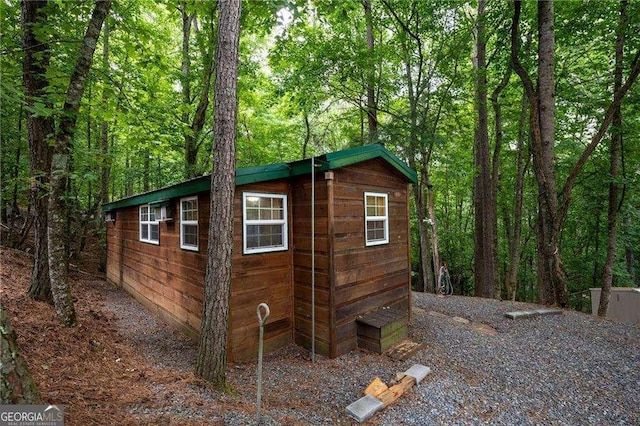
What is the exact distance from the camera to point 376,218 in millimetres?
5922

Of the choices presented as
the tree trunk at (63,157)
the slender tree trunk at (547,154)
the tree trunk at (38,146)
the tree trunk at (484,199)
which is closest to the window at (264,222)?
the tree trunk at (63,157)

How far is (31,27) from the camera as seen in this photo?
484 cm

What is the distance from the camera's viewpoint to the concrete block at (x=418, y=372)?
405cm

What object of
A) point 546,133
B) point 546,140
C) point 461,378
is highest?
point 546,133

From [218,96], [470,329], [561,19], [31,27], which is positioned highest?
[561,19]

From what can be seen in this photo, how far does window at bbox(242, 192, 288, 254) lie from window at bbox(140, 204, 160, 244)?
3.36m

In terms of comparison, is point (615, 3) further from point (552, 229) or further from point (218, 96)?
point (218, 96)

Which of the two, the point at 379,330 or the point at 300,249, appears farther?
the point at 300,249

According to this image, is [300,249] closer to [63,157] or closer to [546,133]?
[63,157]

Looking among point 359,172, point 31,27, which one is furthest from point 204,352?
point 31,27

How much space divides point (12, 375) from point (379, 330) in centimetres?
439

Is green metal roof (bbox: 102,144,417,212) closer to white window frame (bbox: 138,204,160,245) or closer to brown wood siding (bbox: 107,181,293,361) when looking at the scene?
brown wood siding (bbox: 107,181,293,361)

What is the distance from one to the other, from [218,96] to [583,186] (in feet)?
47.6

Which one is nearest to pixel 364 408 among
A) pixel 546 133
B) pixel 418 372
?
pixel 418 372
